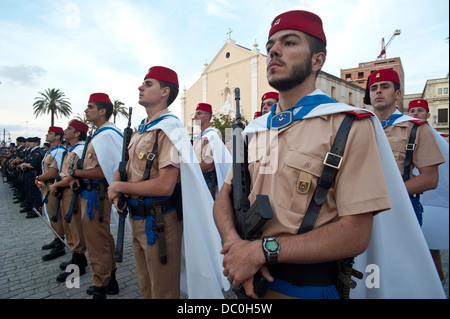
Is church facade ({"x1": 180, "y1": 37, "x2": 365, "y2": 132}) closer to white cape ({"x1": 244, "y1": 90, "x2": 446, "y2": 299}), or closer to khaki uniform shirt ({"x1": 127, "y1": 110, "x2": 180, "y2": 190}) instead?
khaki uniform shirt ({"x1": 127, "y1": 110, "x2": 180, "y2": 190})

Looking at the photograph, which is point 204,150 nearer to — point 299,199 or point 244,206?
point 244,206

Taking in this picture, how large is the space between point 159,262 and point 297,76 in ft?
6.81

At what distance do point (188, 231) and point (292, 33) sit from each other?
6.43ft

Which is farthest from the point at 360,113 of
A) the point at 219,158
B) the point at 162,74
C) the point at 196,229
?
the point at 219,158

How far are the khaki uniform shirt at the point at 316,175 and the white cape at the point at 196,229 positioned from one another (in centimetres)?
131

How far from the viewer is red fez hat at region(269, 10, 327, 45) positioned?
1412mm

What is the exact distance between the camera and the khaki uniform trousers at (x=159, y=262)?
2422mm

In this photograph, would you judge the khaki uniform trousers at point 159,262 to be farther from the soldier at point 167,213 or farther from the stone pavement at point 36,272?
the stone pavement at point 36,272

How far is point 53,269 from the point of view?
4273 mm

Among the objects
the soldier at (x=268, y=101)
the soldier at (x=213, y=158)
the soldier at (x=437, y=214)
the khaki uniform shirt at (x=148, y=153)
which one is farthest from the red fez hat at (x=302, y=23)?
the soldier at (x=213, y=158)

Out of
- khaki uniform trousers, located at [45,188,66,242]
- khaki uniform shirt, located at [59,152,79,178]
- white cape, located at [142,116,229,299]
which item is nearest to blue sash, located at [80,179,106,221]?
khaki uniform shirt, located at [59,152,79,178]

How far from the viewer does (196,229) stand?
2547mm
